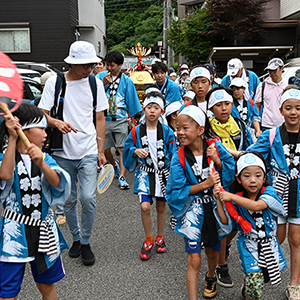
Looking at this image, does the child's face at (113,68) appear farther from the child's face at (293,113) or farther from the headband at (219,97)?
the child's face at (293,113)

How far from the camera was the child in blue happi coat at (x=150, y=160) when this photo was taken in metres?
4.35

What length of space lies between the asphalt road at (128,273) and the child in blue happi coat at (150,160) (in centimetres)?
23

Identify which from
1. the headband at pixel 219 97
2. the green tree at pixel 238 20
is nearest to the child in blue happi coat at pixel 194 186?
the headband at pixel 219 97

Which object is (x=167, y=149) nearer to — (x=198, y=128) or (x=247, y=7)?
(x=198, y=128)

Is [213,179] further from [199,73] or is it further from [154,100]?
[199,73]

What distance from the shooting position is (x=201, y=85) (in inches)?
182

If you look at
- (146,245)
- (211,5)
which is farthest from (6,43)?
(146,245)

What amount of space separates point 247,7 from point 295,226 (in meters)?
22.6

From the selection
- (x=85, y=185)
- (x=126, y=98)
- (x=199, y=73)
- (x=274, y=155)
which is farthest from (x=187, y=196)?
(x=126, y=98)

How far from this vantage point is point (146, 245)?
171 inches

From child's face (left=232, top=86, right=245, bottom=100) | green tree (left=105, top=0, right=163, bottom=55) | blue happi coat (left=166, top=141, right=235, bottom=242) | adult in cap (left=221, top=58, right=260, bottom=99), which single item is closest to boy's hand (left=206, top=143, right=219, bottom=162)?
blue happi coat (left=166, top=141, right=235, bottom=242)

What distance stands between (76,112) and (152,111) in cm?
91

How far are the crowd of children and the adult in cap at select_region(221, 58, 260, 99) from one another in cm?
221

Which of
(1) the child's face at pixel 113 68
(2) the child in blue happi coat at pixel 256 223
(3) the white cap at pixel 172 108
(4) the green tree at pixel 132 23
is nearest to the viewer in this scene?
(2) the child in blue happi coat at pixel 256 223
